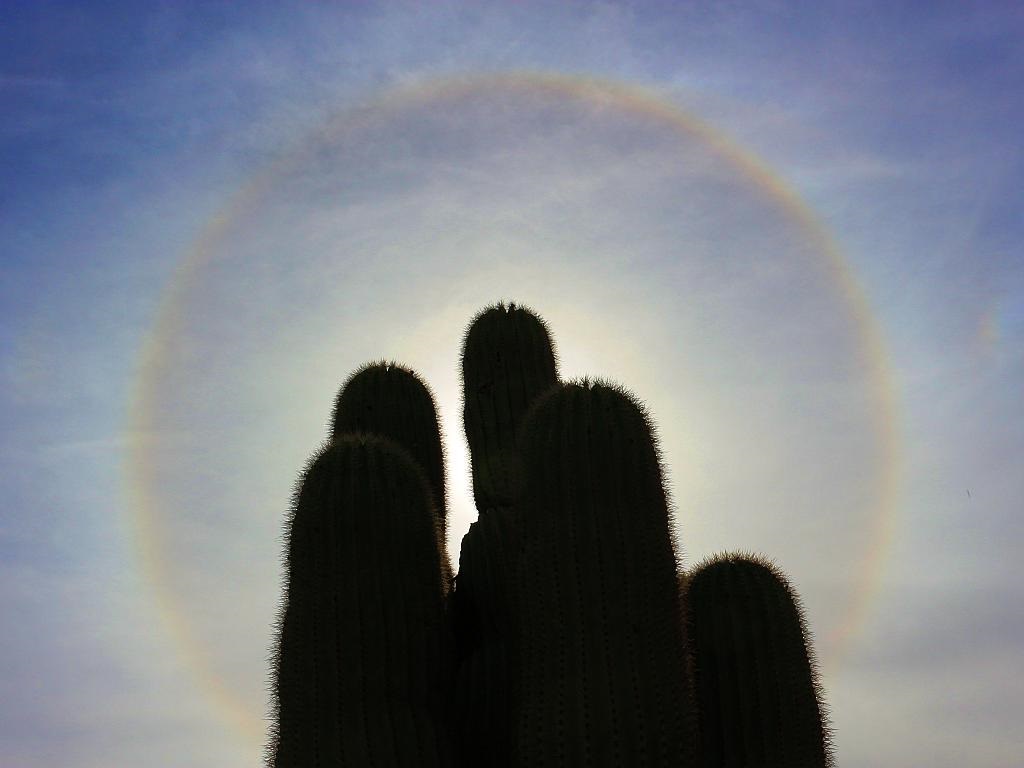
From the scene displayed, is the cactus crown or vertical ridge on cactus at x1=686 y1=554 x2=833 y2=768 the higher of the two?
the cactus crown

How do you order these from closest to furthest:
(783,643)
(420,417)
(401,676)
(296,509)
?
(401,676), (296,509), (783,643), (420,417)

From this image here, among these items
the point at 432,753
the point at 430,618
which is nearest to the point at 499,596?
the point at 430,618

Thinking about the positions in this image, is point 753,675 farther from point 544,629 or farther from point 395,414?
point 395,414

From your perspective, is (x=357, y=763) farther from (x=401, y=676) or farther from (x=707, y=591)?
(x=707, y=591)

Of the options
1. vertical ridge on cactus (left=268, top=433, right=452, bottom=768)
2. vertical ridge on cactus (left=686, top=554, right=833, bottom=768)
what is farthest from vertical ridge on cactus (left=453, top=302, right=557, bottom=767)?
vertical ridge on cactus (left=686, top=554, right=833, bottom=768)

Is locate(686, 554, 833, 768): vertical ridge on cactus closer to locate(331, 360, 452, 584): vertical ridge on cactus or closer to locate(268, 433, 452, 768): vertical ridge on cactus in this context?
locate(268, 433, 452, 768): vertical ridge on cactus

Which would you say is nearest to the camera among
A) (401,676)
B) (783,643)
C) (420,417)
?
(401,676)
